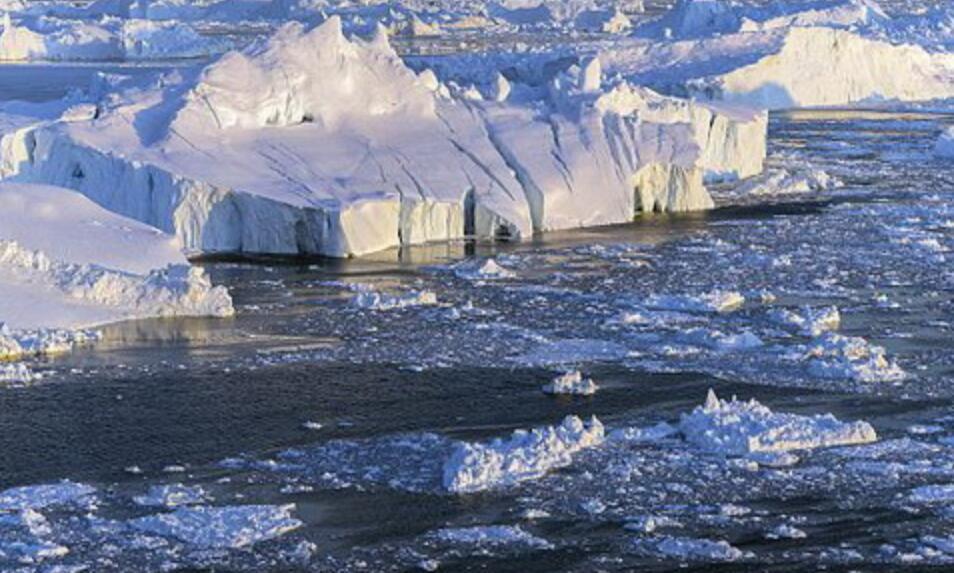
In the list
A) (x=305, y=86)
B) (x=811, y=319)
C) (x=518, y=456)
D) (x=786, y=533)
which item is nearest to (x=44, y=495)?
(x=518, y=456)

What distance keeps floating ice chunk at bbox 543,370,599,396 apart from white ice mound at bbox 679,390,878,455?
3.65 ft

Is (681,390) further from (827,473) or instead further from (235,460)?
(235,460)

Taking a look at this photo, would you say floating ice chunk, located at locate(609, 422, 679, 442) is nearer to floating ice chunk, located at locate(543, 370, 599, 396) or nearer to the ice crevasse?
floating ice chunk, located at locate(543, 370, 599, 396)

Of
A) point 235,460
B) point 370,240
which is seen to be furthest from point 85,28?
point 235,460

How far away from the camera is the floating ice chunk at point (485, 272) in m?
16.2

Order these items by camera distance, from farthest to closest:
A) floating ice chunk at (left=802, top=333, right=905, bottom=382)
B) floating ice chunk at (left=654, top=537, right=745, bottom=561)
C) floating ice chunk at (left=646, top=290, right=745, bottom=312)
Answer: floating ice chunk at (left=646, top=290, right=745, bottom=312) < floating ice chunk at (left=802, top=333, right=905, bottom=382) < floating ice chunk at (left=654, top=537, right=745, bottom=561)

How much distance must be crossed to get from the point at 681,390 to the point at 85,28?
40.7 m

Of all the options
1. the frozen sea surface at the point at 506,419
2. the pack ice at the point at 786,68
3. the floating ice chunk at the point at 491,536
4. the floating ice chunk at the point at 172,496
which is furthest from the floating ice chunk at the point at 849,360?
the pack ice at the point at 786,68

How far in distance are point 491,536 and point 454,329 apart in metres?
5.14

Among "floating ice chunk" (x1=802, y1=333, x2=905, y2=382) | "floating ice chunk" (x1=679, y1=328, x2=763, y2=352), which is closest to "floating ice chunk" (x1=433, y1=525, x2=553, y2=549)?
"floating ice chunk" (x1=802, y1=333, x2=905, y2=382)

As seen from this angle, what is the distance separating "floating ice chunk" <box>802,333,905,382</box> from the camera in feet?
40.0

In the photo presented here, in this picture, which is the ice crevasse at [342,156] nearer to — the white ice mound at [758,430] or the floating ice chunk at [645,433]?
the floating ice chunk at [645,433]

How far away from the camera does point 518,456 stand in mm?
10016

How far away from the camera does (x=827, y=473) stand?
32.4 feet
